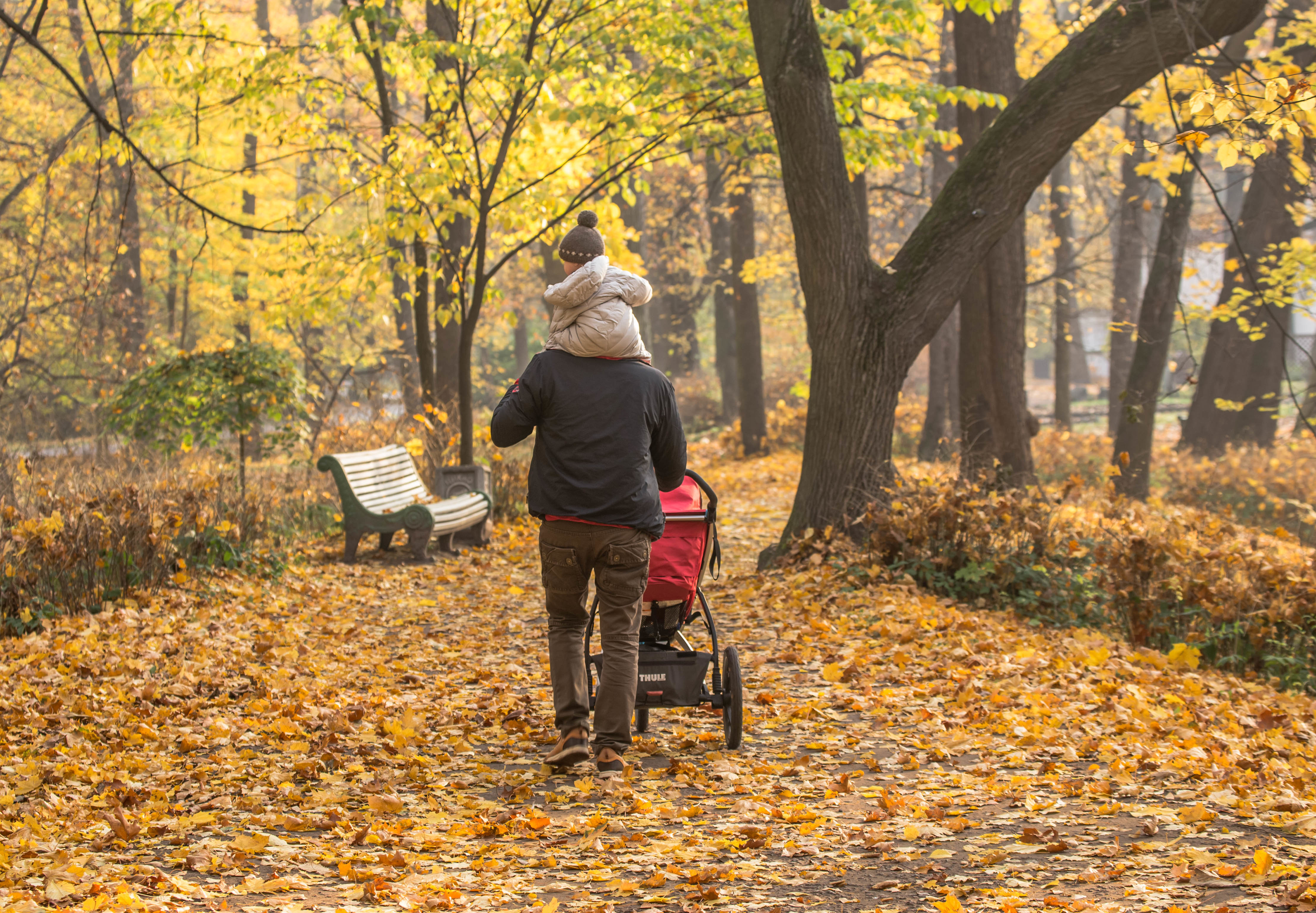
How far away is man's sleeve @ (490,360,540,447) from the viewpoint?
166 inches

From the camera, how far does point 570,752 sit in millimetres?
4480

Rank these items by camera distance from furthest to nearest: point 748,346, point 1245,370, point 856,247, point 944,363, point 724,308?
point 724,308, point 748,346, point 944,363, point 1245,370, point 856,247

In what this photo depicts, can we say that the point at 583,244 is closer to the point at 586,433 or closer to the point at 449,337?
the point at 586,433

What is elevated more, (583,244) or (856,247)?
(856,247)

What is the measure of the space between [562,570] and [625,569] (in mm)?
270

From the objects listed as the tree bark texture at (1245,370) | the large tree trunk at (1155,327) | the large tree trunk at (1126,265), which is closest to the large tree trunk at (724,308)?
the large tree trunk at (1126,265)

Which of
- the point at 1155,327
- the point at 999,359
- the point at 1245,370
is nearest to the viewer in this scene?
the point at 999,359

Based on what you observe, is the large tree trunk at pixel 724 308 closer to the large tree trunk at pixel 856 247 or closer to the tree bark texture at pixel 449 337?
the tree bark texture at pixel 449 337

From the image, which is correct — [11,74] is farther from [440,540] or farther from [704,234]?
[704,234]

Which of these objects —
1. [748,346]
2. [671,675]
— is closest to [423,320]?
[748,346]

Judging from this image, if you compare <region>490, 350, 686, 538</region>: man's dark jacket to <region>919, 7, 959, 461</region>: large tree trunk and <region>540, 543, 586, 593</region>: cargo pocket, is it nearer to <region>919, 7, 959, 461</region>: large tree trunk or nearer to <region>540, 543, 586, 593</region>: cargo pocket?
<region>540, 543, 586, 593</region>: cargo pocket

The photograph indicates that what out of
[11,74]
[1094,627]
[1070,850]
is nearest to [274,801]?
[1070,850]

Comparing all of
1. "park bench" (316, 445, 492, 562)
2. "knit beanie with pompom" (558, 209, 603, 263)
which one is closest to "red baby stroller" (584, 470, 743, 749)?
"knit beanie with pompom" (558, 209, 603, 263)

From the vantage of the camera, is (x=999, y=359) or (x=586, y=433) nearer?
(x=586, y=433)
